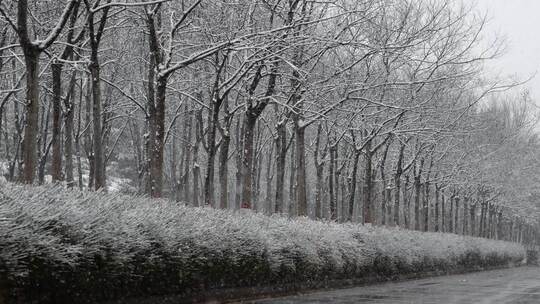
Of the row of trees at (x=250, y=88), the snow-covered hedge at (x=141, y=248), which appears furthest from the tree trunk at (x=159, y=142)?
the snow-covered hedge at (x=141, y=248)

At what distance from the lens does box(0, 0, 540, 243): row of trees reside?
1880 centimetres

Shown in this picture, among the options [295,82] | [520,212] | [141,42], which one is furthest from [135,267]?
[520,212]

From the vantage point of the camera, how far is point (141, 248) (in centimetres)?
1107

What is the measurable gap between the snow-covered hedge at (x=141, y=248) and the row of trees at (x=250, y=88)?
3.70 meters

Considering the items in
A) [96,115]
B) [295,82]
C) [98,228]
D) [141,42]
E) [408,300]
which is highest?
[141,42]

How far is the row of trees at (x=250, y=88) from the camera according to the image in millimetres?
18797

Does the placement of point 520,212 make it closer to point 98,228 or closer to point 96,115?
point 96,115

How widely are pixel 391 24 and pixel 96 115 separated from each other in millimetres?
13123

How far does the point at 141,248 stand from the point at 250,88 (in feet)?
39.0

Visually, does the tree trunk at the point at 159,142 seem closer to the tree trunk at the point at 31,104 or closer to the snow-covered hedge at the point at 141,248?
the snow-covered hedge at the point at 141,248

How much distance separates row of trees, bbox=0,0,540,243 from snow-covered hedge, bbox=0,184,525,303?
3704mm

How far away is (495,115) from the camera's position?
4812 cm

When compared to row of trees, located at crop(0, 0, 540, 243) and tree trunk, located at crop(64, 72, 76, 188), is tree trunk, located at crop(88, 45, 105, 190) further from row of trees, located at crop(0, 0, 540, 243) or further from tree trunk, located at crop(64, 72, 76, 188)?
tree trunk, located at crop(64, 72, 76, 188)

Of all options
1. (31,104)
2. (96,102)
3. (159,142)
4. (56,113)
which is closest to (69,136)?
(56,113)
